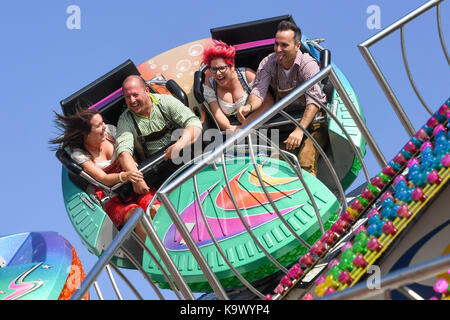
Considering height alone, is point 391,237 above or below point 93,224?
above

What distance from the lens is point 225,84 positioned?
4059 millimetres

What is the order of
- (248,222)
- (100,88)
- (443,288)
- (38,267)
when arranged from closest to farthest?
(443,288) < (248,222) < (100,88) < (38,267)

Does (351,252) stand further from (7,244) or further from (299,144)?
(7,244)

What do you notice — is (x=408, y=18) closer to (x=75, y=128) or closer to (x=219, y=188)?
(x=219, y=188)

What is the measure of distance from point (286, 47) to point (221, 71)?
0.42 m

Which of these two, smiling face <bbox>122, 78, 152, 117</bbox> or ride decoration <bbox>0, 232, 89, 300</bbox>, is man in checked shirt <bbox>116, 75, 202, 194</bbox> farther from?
ride decoration <bbox>0, 232, 89, 300</bbox>

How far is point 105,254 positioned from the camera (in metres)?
2.23

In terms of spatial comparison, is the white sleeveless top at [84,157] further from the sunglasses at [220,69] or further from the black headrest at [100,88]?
the sunglasses at [220,69]

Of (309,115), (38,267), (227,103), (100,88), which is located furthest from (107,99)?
(309,115)

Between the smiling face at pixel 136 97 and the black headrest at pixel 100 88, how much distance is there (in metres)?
0.32

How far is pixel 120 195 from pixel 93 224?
0.19m

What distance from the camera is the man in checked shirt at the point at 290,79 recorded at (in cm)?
372
